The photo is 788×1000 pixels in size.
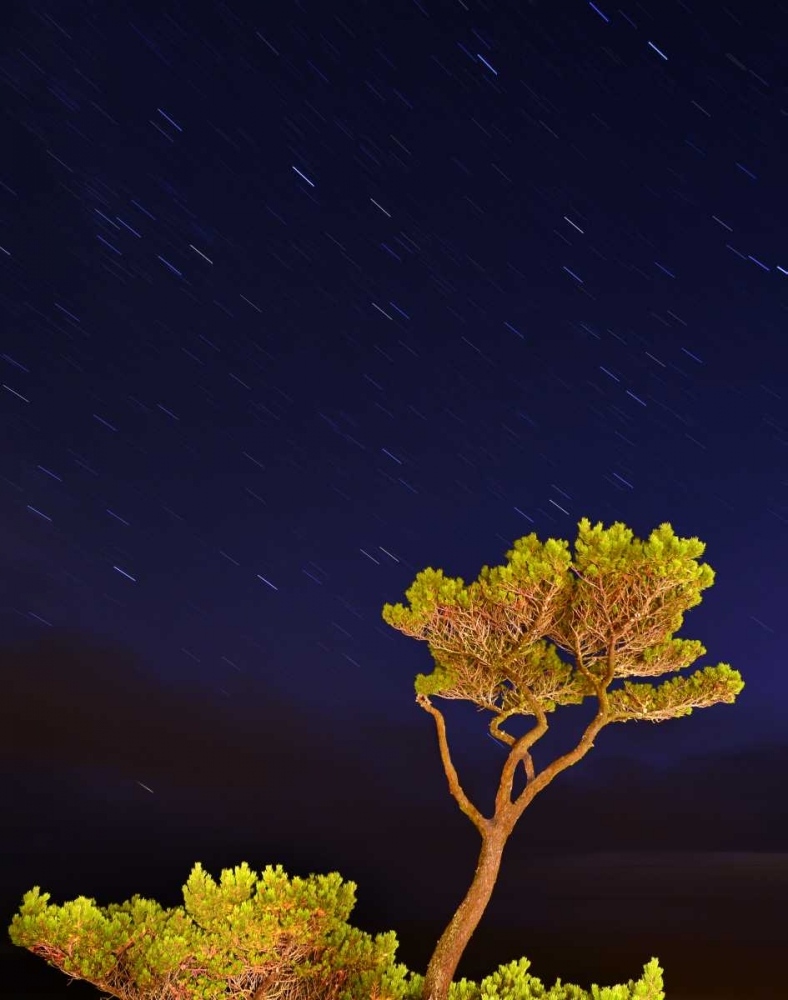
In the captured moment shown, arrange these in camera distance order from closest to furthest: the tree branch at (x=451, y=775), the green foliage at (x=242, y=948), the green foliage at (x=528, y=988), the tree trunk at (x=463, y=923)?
1. the green foliage at (x=528, y=988)
2. the green foliage at (x=242, y=948)
3. the tree trunk at (x=463, y=923)
4. the tree branch at (x=451, y=775)

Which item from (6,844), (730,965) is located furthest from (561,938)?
(6,844)

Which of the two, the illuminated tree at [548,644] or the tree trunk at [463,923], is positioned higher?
the illuminated tree at [548,644]

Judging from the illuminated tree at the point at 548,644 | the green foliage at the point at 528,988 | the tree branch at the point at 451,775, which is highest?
the illuminated tree at the point at 548,644

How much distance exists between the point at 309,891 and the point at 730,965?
18.1 m

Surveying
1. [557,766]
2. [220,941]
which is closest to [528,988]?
[557,766]

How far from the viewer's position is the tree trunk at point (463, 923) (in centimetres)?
980

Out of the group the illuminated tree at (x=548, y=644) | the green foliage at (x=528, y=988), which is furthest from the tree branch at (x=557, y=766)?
the green foliage at (x=528, y=988)

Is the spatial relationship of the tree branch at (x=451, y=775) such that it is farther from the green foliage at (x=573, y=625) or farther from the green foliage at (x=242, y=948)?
the green foliage at (x=242, y=948)

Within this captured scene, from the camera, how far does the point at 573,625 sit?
11.0 m

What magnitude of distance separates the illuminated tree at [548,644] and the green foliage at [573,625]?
0.05 feet

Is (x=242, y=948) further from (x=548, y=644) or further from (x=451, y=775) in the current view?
(x=548, y=644)

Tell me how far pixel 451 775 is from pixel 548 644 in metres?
Answer: 2.24

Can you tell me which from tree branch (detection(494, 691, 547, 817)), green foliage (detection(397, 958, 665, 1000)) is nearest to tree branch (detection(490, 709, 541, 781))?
tree branch (detection(494, 691, 547, 817))

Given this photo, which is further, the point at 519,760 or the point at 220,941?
the point at 519,760
